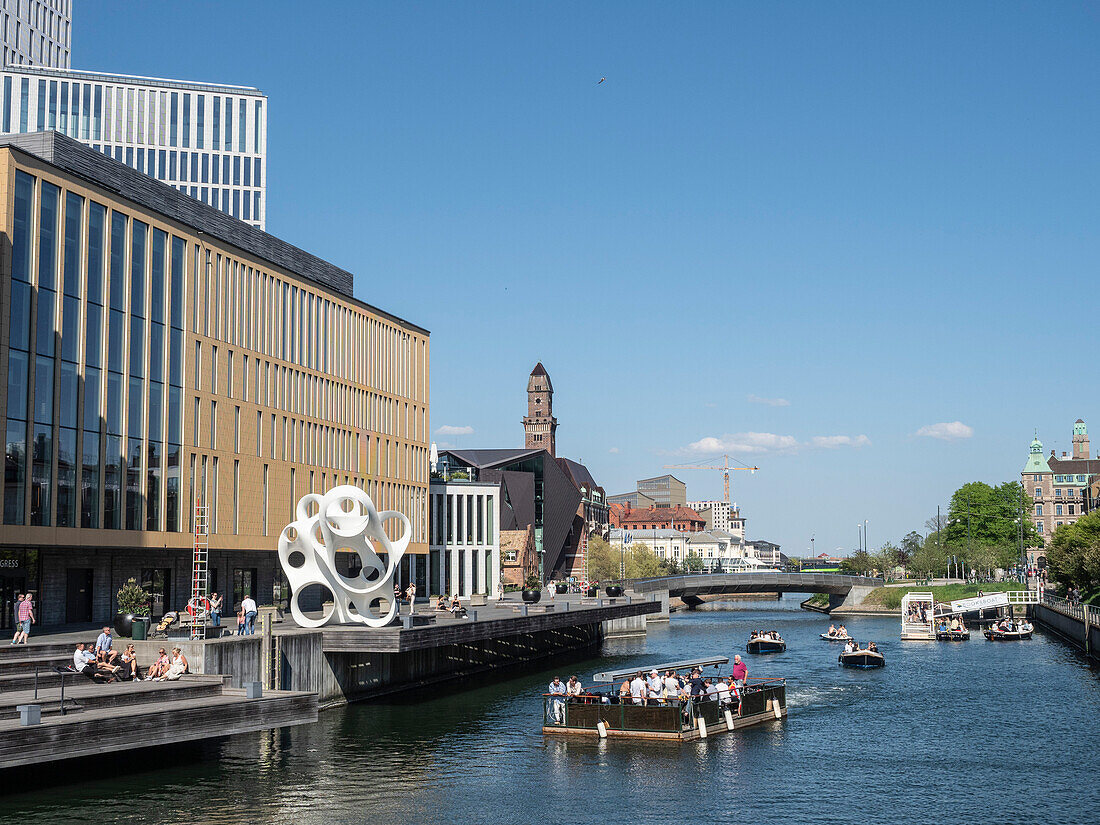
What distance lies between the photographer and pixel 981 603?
10650 centimetres

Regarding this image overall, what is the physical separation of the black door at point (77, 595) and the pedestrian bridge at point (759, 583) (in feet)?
266

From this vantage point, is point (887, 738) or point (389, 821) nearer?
point (389, 821)

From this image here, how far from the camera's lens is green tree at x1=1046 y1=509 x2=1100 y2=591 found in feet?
285

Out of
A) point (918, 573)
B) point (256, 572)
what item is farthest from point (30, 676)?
point (918, 573)

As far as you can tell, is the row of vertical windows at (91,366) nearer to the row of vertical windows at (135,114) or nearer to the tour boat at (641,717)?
the tour boat at (641,717)

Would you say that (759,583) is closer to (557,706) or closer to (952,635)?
(952,635)

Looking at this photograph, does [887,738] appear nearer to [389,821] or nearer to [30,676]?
[389,821]

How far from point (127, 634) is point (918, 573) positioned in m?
124

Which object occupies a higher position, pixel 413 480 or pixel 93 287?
pixel 93 287

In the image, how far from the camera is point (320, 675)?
158 ft

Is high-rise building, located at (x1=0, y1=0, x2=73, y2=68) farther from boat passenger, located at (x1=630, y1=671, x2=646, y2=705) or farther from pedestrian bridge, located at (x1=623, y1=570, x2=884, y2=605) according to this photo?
boat passenger, located at (x1=630, y1=671, x2=646, y2=705)

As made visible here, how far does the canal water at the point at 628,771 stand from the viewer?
98.4ft

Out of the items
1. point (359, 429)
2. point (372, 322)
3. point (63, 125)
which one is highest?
point (63, 125)

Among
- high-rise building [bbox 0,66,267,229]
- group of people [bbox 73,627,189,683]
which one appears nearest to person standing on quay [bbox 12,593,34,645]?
group of people [bbox 73,627,189,683]
